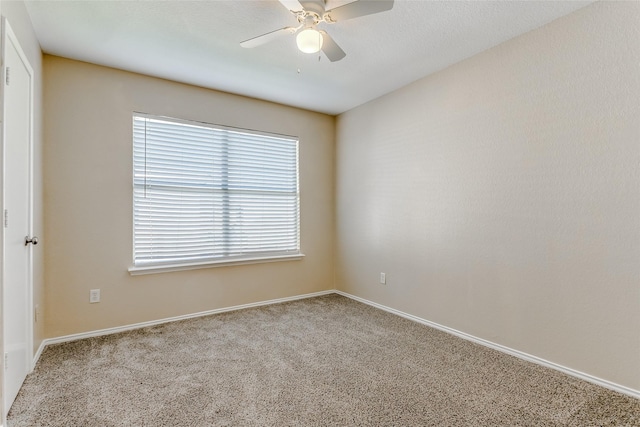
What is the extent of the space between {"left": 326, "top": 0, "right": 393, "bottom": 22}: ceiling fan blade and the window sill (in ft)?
8.71

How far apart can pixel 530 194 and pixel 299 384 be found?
2.17 meters

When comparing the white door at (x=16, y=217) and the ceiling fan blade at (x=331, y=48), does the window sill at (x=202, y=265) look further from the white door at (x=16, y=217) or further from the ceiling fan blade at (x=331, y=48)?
the ceiling fan blade at (x=331, y=48)

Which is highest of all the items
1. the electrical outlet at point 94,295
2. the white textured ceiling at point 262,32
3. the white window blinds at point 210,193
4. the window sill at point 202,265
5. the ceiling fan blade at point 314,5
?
the white textured ceiling at point 262,32

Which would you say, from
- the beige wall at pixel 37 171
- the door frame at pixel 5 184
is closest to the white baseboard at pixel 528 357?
the door frame at pixel 5 184

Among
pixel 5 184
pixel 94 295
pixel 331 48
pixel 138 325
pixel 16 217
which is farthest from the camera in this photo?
pixel 138 325

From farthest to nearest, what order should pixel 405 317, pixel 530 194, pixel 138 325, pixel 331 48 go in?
1. pixel 405 317
2. pixel 138 325
3. pixel 530 194
4. pixel 331 48

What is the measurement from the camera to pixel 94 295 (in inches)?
115

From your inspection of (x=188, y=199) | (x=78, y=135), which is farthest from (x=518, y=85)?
(x=78, y=135)

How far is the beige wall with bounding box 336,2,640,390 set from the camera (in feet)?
6.59

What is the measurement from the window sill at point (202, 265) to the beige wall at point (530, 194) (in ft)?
4.27

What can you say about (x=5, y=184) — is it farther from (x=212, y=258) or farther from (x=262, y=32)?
(x=212, y=258)

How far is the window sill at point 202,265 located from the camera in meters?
3.13

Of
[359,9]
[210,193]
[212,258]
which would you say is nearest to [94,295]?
[212,258]

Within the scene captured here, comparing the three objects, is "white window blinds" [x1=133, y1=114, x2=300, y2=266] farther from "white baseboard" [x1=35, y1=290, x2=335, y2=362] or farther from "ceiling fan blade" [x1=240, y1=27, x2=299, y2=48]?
"ceiling fan blade" [x1=240, y1=27, x2=299, y2=48]
